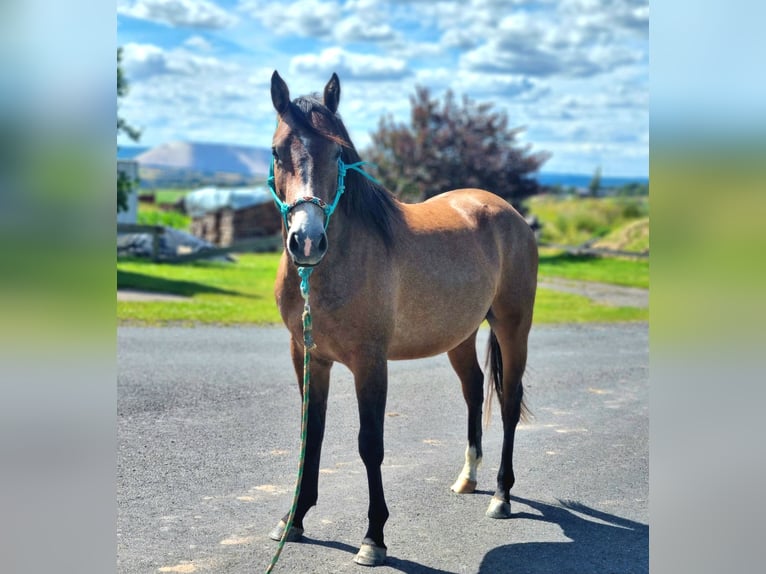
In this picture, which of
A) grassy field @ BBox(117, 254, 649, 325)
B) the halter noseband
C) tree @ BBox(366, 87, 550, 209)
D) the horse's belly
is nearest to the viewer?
the halter noseband

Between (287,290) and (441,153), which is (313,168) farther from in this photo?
(441,153)

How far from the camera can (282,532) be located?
4.21 m

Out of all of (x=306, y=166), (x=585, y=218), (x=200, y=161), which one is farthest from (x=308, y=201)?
(x=200, y=161)

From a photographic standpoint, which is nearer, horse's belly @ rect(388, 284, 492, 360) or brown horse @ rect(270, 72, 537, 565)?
brown horse @ rect(270, 72, 537, 565)

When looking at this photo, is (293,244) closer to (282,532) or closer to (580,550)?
(282,532)

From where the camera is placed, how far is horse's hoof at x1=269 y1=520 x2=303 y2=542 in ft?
13.8

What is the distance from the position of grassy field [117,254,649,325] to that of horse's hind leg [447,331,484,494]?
6798 millimetres

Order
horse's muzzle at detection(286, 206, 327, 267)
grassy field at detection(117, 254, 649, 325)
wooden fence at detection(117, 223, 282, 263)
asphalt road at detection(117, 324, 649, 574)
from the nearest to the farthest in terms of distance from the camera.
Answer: horse's muzzle at detection(286, 206, 327, 267) < asphalt road at detection(117, 324, 649, 574) < grassy field at detection(117, 254, 649, 325) < wooden fence at detection(117, 223, 282, 263)

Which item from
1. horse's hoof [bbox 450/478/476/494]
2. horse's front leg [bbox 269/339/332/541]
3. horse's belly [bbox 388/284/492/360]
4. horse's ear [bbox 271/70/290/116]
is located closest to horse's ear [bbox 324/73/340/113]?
horse's ear [bbox 271/70/290/116]

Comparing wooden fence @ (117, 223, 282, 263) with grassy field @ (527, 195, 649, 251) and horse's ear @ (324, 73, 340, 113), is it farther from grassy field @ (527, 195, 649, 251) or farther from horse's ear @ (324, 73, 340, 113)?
horse's ear @ (324, 73, 340, 113)
